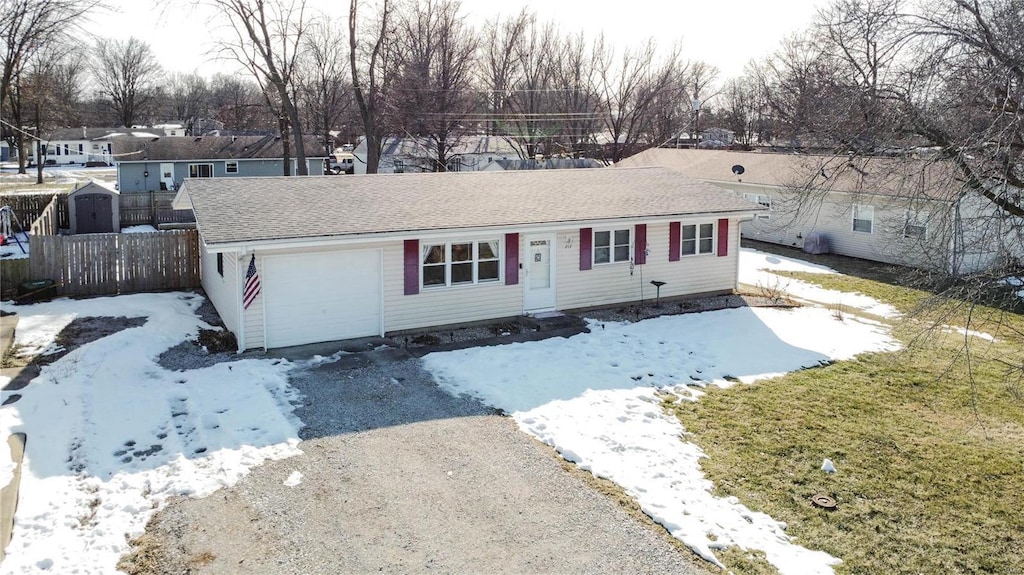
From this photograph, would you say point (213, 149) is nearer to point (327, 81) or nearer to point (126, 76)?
point (327, 81)

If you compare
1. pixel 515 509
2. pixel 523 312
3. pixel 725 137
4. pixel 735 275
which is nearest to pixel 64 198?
pixel 523 312

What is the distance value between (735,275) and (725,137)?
54.6 metres

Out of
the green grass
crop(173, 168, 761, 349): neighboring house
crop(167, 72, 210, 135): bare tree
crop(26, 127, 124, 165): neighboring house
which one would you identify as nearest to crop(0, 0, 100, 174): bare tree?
crop(173, 168, 761, 349): neighboring house

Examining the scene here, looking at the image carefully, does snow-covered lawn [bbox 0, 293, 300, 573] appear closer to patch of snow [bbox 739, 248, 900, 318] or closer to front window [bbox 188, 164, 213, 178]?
patch of snow [bbox 739, 248, 900, 318]

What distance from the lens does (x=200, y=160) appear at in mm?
42594

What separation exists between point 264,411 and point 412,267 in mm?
4936

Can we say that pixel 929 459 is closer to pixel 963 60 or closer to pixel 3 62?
pixel 963 60

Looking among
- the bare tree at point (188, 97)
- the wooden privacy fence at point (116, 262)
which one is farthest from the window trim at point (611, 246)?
the bare tree at point (188, 97)

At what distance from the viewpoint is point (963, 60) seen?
835cm

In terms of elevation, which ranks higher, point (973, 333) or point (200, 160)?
point (200, 160)

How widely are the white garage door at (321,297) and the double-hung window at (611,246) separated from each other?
5.20m

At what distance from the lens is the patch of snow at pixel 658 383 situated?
8.30 metres

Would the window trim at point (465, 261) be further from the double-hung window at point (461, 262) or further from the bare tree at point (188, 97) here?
the bare tree at point (188, 97)

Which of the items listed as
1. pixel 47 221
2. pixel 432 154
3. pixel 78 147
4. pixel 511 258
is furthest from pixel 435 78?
pixel 78 147
